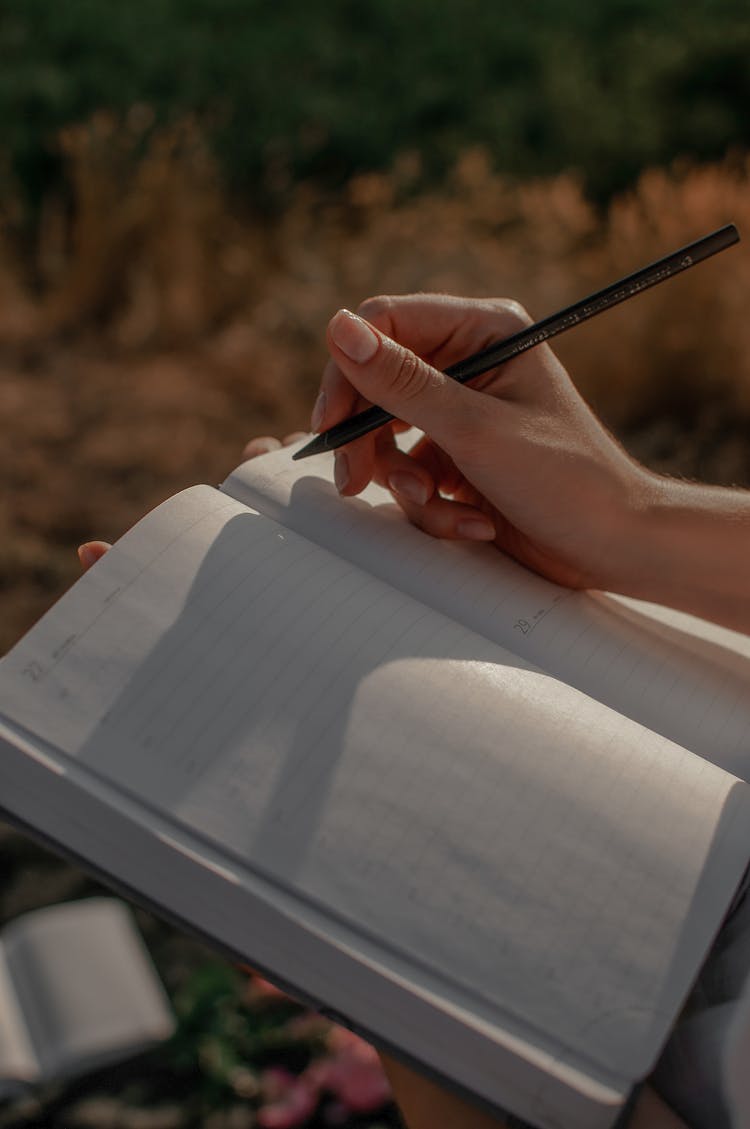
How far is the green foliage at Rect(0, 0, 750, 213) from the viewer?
437cm

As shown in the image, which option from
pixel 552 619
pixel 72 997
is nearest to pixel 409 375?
pixel 552 619

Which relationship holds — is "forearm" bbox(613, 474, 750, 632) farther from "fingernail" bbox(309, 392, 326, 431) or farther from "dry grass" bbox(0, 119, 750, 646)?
Result: "dry grass" bbox(0, 119, 750, 646)

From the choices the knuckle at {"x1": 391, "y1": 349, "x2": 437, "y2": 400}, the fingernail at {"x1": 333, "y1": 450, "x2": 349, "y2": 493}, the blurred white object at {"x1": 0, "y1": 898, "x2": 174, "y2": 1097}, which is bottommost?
the blurred white object at {"x1": 0, "y1": 898, "x2": 174, "y2": 1097}

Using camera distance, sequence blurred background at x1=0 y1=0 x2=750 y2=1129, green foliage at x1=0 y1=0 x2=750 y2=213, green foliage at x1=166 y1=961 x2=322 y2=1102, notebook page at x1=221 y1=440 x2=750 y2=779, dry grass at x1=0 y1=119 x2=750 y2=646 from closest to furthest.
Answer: notebook page at x1=221 y1=440 x2=750 y2=779
green foliage at x1=166 y1=961 x2=322 y2=1102
blurred background at x1=0 y1=0 x2=750 y2=1129
dry grass at x1=0 y1=119 x2=750 y2=646
green foliage at x1=0 y1=0 x2=750 y2=213

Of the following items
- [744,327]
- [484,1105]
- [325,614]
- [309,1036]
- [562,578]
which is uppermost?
[325,614]

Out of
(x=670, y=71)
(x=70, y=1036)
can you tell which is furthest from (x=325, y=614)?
(x=670, y=71)

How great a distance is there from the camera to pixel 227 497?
988 millimetres

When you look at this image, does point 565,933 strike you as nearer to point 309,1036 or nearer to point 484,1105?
point 484,1105

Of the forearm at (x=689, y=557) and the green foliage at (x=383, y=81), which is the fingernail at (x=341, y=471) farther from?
the green foliage at (x=383, y=81)

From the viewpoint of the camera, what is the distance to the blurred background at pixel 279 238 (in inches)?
74.2

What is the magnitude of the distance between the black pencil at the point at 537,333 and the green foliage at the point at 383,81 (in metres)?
3.27

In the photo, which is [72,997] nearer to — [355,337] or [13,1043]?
[13,1043]

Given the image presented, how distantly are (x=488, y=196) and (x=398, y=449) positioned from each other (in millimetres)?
2569

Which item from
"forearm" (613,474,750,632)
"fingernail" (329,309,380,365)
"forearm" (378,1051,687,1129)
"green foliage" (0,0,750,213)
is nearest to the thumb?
"fingernail" (329,309,380,365)
